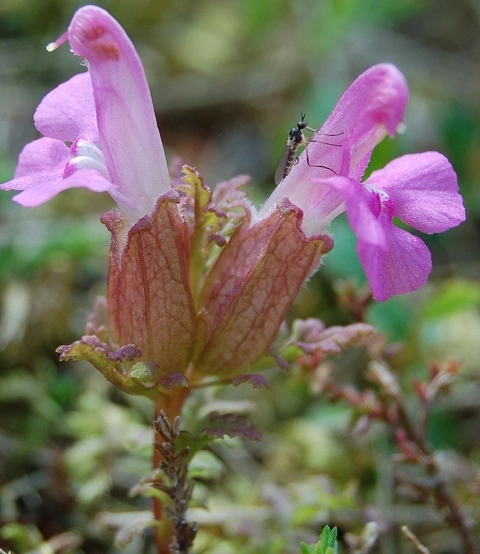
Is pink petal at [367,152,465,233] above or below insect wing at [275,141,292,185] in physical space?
below

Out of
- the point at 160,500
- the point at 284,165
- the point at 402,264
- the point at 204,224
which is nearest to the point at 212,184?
the point at 284,165

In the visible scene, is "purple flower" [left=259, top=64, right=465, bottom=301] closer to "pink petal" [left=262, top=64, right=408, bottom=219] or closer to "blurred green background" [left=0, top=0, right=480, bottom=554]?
"pink petal" [left=262, top=64, right=408, bottom=219]

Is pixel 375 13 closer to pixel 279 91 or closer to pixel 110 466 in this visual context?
pixel 279 91

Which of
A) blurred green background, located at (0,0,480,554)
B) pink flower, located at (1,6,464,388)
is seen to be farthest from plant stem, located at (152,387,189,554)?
blurred green background, located at (0,0,480,554)

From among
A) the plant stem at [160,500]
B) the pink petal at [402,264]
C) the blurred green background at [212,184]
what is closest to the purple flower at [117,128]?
the plant stem at [160,500]

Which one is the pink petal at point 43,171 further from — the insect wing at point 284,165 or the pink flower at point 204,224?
the insect wing at point 284,165
